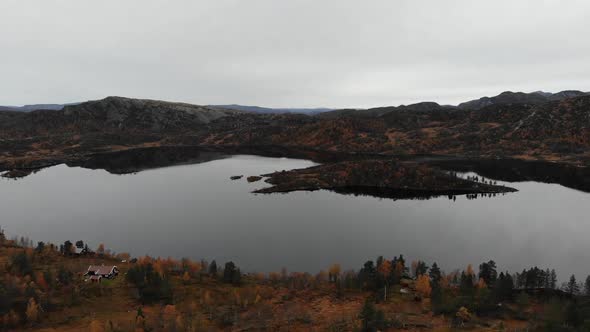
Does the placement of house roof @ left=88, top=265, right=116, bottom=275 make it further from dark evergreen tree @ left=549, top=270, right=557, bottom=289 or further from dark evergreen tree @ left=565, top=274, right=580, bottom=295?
dark evergreen tree @ left=565, top=274, right=580, bottom=295

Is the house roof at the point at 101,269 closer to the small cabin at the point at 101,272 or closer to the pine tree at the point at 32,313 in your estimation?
the small cabin at the point at 101,272

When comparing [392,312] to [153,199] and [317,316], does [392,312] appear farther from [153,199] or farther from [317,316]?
[153,199]

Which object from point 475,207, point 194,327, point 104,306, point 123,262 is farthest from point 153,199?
point 475,207

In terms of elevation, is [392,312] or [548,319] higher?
[548,319]

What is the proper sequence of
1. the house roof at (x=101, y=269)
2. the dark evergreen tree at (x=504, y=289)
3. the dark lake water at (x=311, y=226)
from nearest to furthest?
the dark evergreen tree at (x=504, y=289), the house roof at (x=101, y=269), the dark lake water at (x=311, y=226)

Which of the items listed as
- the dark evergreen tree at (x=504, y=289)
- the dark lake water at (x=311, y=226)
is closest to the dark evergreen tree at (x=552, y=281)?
the dark lake water at (x=311, y=226)
